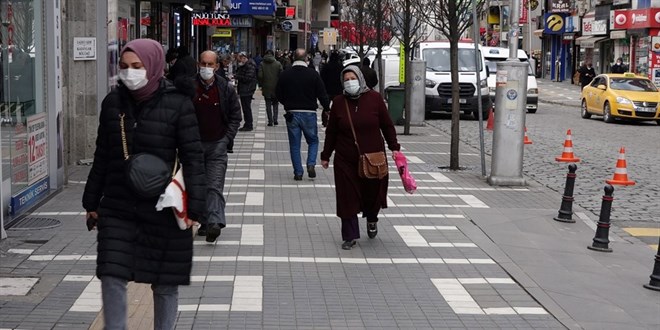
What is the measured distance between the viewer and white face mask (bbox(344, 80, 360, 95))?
9.98 meters

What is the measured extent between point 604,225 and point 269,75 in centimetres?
1608

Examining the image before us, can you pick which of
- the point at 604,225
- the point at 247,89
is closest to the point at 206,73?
the point at 604,225

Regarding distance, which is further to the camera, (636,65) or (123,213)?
(636,65)

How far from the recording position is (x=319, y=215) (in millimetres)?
12133

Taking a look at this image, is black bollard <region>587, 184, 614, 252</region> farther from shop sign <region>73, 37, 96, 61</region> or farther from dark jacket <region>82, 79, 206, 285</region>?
shop sign <region>73, 37, 96, 61</region>

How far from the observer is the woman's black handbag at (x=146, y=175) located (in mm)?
5480

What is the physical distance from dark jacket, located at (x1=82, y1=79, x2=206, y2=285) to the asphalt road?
801 cm

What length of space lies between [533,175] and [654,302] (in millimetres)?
8889

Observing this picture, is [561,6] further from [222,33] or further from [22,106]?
[22,106]

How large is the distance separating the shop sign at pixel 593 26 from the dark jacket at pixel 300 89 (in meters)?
48.6

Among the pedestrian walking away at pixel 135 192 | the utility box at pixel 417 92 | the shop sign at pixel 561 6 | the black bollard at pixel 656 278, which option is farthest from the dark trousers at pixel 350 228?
the shop sign at pixel 561 6

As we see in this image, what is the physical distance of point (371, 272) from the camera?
910 cm

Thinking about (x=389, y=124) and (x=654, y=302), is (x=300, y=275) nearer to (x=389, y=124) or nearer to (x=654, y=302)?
(x=389, y=124)

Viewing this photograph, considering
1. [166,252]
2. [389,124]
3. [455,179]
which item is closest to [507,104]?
[455,179]
